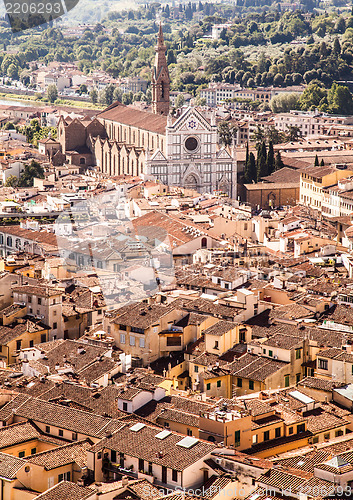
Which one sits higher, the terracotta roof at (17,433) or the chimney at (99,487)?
the chimney at (99,487)

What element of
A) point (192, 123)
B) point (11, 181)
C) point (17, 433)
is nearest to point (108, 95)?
point (192, 123)

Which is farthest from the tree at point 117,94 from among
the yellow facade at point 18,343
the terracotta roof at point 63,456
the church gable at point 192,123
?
the terracotta roof at point 63,456

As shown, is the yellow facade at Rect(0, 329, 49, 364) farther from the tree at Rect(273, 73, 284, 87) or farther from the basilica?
the tree at Rect(273, 73, 284, 87)

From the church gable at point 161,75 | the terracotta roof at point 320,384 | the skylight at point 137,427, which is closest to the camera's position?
the skylight at point 137,427

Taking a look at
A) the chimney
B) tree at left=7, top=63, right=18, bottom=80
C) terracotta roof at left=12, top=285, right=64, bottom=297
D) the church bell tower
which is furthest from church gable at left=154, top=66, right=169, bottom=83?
tree at left=7, top=63, right=18, bottom=80

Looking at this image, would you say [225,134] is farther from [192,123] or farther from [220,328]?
[220,328]

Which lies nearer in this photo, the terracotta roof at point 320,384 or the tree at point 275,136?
the terracotta roof at point 320,384

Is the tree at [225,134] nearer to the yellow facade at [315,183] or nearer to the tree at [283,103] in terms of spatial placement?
the tree at [283,103]

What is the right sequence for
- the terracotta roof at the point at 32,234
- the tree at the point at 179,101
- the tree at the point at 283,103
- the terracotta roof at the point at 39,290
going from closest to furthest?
1. the terracotta roof at the point at 39,290
2. the terracotta roof at the point at 32,234
3. the tree at the point at 283,103
4. the tree at the point at 179,101

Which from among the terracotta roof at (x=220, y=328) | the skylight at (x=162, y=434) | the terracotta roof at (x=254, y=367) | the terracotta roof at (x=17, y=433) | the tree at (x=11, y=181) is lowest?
the tree at (x=11, y=181)
